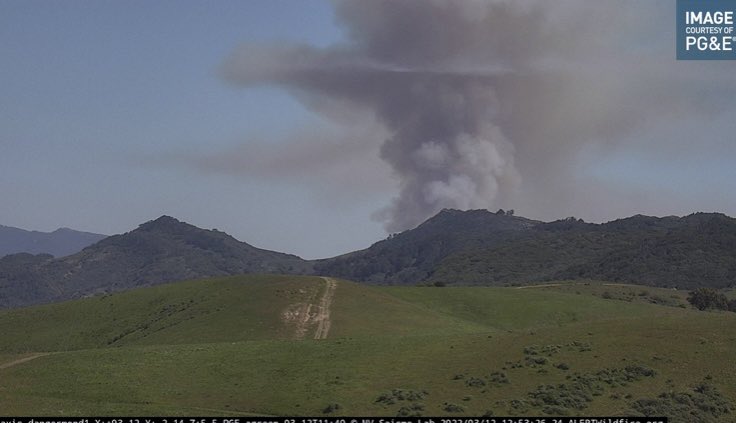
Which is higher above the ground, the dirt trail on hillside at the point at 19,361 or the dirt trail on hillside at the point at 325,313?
the dirt trail on hillside at the point at 325,313

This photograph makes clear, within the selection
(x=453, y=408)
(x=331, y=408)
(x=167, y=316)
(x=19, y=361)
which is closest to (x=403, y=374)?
(x=331, y=408)

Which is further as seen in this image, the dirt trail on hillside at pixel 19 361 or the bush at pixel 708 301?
the bush at pixel 708 301

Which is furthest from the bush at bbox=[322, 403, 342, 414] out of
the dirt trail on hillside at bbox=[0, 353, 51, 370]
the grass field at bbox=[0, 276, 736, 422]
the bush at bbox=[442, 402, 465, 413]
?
the dirt trail on hillside at bbox=[0, 353, 51, 370]

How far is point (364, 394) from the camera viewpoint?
159 feet

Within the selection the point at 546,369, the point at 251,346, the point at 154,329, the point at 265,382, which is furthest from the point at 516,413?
the point at 154,329

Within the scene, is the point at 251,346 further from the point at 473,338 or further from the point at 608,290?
the point at 608,290

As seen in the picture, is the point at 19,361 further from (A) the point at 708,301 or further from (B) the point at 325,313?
(A) the point at 708,301

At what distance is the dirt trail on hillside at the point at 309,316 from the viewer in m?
83.4

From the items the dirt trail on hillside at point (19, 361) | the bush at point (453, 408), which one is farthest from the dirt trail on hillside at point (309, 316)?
the bush at point (453, 408)

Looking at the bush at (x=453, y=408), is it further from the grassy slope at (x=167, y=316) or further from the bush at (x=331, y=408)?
the grassy slope at (x=167, y=316)

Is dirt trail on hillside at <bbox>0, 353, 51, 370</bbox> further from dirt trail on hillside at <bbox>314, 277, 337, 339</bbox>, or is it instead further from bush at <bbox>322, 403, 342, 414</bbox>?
bush at <bbox>322, 403, 342, 414</bbox>

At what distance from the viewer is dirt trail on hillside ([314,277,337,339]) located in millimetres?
82294

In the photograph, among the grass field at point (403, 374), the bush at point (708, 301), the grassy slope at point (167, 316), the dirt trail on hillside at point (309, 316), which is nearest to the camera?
the grass field at point (403, 374)

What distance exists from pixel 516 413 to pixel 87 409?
26.6m
